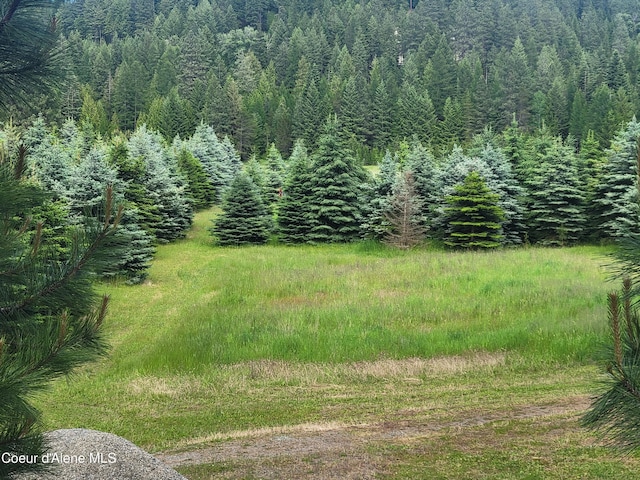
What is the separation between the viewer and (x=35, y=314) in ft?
12.0

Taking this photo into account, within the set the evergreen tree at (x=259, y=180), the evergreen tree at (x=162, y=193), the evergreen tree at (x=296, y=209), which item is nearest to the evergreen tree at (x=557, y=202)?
the evergreen tree at (x=296, y=209)

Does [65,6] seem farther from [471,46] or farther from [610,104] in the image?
[471,46]

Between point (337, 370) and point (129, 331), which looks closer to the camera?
point (337, 370)

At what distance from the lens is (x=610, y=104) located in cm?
6153

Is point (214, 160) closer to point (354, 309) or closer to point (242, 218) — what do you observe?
point (242, 218)

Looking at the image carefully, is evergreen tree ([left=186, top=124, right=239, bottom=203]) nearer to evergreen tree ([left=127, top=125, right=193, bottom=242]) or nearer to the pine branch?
evergreen tree ([left=127, top=125, right=193, bottom=242])

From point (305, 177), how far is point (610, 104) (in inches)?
1827

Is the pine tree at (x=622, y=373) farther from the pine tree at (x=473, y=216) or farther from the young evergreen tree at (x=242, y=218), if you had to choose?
the young evergreen tree at (x=242, y=218)

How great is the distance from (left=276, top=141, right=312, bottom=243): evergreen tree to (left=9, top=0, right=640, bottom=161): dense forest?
22.2m

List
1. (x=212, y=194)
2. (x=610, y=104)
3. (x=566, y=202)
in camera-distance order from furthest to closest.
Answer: (x=610, y=104) → (x=212, y=194) → (x=566, y=202)

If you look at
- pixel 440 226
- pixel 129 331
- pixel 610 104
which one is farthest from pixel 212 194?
pixel 610 104

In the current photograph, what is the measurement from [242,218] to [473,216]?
12.3 metres

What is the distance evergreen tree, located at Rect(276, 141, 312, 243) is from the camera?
3080cm

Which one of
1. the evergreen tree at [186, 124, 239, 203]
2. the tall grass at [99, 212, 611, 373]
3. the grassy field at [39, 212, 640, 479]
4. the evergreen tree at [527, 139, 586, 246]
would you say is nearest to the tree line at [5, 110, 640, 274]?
the evergreen tree at [527, 139, 586, 246]
